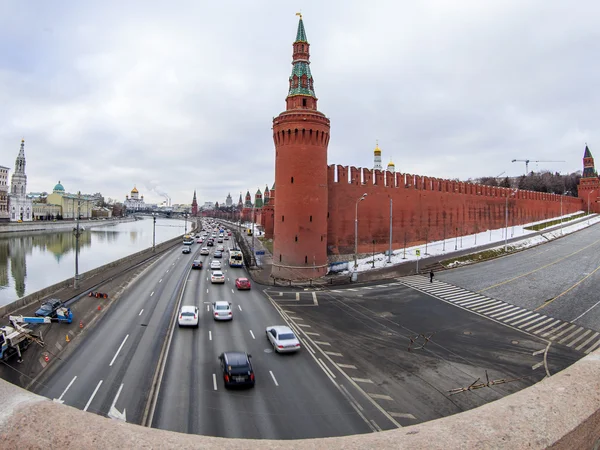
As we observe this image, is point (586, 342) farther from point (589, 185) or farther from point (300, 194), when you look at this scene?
point (589, 185)

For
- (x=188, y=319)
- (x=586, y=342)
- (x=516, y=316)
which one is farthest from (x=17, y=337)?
(x=516, y=316)

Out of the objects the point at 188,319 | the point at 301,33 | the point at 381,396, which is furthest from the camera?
the point at 301,33

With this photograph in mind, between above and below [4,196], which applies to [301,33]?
above

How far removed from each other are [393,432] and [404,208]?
42.9 m

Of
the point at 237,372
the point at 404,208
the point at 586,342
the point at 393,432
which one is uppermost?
the point at 404,208

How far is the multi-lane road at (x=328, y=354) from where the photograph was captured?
1119cm

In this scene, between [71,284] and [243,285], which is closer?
[71,284]

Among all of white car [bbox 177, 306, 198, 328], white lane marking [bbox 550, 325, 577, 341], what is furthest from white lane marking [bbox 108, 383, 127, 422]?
white lane marking [bbox 550, 325, 577, 341]

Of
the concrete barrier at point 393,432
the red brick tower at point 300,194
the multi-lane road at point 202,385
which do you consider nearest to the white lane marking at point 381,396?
the multi-lane road at point 202,385

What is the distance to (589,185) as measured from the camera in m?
94.3

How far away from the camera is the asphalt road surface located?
80.3ft

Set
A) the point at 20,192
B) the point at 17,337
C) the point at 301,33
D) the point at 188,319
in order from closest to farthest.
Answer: the point at 17,337 → the point at 188,319 → the point at 301,33 → the point at 20,192

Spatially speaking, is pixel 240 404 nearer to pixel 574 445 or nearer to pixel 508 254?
pixel 574 445

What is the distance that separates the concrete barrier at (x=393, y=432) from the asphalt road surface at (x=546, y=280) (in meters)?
22.8
